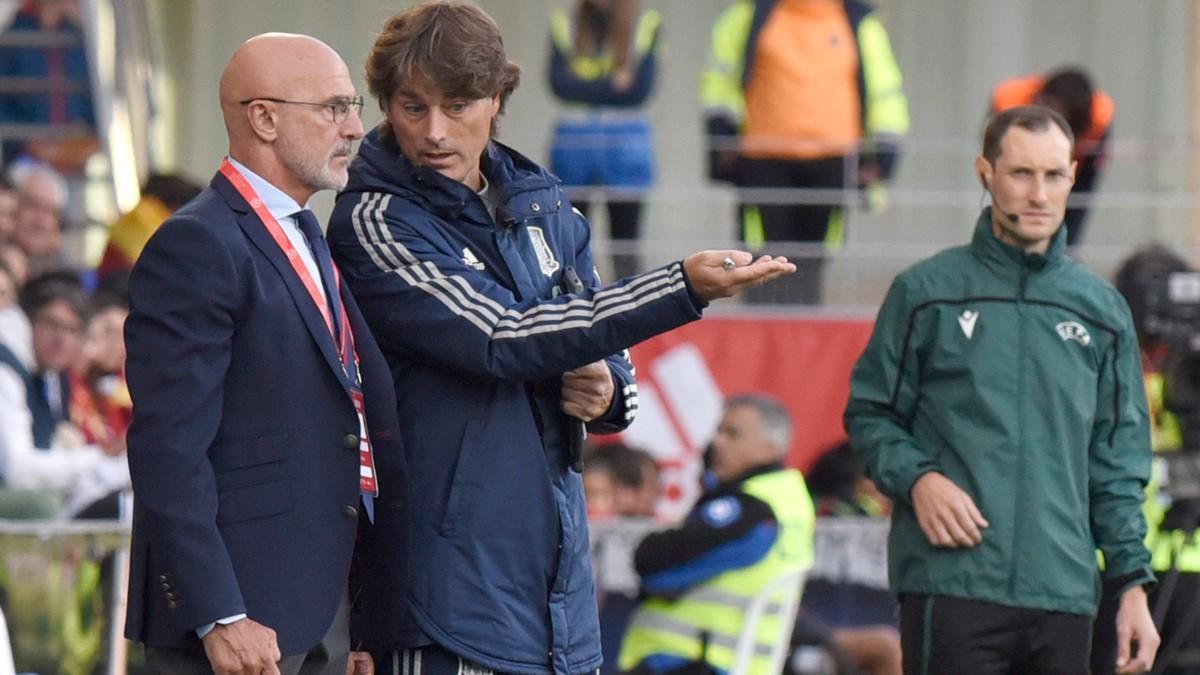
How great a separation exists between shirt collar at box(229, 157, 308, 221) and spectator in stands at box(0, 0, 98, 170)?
795cm

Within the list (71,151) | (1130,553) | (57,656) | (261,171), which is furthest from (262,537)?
(71,151)

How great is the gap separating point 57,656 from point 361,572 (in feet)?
9.53

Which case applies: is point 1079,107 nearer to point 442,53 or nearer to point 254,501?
point 442,53

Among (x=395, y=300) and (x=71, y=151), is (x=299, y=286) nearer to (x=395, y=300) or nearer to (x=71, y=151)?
(x=395, y=300)

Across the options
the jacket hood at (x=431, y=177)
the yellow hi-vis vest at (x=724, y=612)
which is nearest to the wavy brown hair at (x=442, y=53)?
the jacket hood at (x=431, y=177)

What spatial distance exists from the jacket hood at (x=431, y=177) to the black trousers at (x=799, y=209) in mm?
6217

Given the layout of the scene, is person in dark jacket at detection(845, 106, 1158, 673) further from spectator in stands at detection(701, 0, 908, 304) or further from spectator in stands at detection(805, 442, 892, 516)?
spectator in stands at detection(701, 0, 908, 304)

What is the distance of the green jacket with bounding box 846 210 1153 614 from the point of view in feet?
17.5

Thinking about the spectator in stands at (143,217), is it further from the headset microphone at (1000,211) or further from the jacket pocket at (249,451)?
the jacket pocket at (249,451)

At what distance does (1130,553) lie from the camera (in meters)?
5.39

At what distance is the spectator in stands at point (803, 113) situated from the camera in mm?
10648

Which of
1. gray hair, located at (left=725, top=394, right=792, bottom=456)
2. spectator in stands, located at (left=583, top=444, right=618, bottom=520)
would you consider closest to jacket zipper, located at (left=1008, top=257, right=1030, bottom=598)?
gray hair, located at (left=725, top=394, right=792, bottom=456)

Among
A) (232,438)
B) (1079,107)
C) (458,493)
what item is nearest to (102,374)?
(1079,107)

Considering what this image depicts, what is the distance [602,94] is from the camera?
10.9 m
